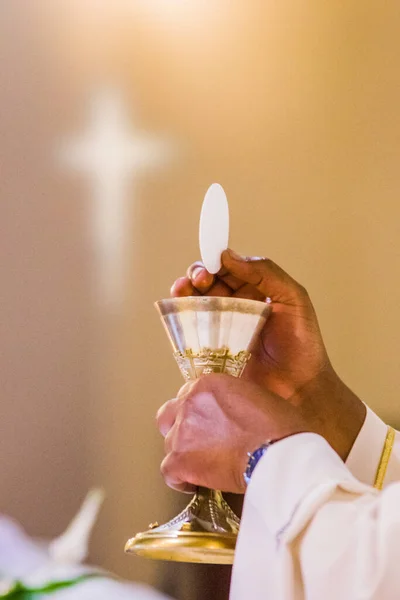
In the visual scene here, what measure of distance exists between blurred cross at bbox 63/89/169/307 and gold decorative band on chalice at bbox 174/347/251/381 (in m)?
0.60

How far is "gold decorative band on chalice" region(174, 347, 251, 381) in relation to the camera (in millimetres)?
1109

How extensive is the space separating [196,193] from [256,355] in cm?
59

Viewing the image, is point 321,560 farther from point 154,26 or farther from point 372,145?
point 154,26

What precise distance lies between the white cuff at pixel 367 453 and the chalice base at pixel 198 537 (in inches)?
10.4

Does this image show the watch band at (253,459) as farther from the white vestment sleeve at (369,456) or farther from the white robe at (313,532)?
the white vestment sleeve at (369,456)

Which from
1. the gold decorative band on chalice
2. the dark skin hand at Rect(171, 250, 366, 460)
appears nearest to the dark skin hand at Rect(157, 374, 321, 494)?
the gold decorative band on chalice

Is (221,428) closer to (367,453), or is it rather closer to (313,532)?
(313,532)

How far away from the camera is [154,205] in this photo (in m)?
1.76

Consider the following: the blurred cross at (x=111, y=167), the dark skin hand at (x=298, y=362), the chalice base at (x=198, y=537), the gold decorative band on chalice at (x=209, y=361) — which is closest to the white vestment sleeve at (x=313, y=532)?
the chalice base at (x=198, y=537)

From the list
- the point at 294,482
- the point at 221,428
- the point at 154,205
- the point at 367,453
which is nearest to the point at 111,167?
the point at 154,205

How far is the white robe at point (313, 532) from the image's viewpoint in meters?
0.74

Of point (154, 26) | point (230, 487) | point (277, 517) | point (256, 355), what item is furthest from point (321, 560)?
point (154, 26)

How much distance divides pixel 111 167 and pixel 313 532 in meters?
1.17

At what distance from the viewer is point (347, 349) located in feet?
5.76
